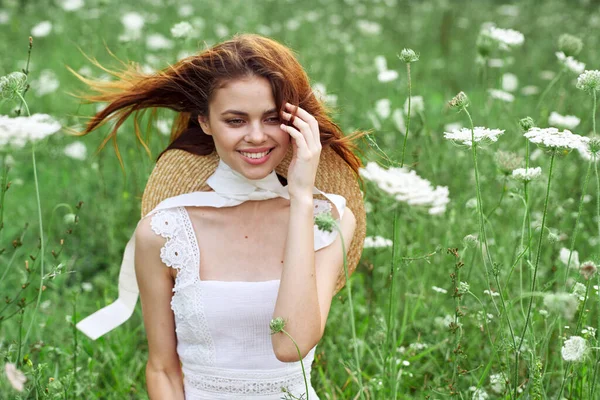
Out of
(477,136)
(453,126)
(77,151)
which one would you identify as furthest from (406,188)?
(77,151)

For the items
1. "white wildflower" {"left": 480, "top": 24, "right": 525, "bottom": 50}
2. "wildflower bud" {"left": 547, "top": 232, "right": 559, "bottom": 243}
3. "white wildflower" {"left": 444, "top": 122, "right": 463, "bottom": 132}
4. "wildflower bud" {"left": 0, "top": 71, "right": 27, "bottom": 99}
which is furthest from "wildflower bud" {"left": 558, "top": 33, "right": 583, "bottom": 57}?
"wildflower bud" {"left": 0, "top": 71, "right": 27, "bottom": 99}

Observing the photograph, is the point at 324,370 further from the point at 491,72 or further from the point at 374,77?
the point at 491,72

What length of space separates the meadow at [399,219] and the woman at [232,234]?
0.61 ft

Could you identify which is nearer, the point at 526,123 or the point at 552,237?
the point at 526,123

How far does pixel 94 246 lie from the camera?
3.40m

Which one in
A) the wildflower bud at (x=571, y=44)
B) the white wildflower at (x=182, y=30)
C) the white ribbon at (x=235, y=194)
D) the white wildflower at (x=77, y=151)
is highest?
the white wildflower at (x=182, y=30)

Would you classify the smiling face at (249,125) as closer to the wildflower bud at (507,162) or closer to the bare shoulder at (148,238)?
the bare shoulder at (148,238)

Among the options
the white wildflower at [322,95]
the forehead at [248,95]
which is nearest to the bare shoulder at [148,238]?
the forehead at [248,95]

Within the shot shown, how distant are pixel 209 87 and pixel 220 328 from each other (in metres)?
0.59

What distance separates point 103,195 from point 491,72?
313 centimetres

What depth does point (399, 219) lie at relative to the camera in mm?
2967

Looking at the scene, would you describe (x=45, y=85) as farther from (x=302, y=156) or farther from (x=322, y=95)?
(x=302, y=156)

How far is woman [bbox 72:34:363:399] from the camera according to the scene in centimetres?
185

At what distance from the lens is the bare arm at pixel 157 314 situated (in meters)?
1.98
